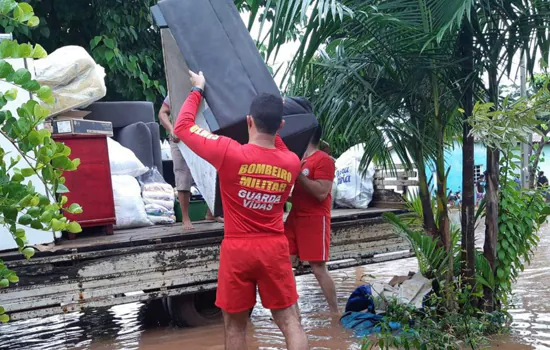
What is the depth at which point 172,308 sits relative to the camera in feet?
17.4

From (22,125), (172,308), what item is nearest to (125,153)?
(172,308)

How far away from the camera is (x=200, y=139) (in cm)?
339

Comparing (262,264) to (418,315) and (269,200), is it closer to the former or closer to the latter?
(269,200)

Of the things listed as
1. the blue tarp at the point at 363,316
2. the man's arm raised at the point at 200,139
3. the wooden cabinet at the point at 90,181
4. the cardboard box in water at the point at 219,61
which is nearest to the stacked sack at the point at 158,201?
the wooden cabinet at the point at 90,181

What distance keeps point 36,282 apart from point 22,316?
0.24 meters

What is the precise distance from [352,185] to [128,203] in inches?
107

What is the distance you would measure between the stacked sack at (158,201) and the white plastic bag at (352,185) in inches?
79.8

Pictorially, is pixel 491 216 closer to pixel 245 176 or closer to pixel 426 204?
pixel 426 204

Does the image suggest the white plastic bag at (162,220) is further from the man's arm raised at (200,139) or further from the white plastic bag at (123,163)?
the man's arm raised at (200,139)

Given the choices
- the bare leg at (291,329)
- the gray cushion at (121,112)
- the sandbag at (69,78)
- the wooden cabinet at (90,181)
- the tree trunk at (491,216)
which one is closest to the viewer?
the bare leg at (291,329)

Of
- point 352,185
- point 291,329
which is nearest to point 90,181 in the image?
point 291,329

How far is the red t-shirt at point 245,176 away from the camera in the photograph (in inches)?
132

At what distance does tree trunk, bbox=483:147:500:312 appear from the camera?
4.67 meters

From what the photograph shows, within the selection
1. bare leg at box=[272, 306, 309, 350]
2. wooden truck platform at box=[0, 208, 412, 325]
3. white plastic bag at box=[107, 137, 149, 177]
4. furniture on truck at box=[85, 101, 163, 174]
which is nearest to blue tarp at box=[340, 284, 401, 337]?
wooden truck platform at box=[0, 208, 412, 325]
